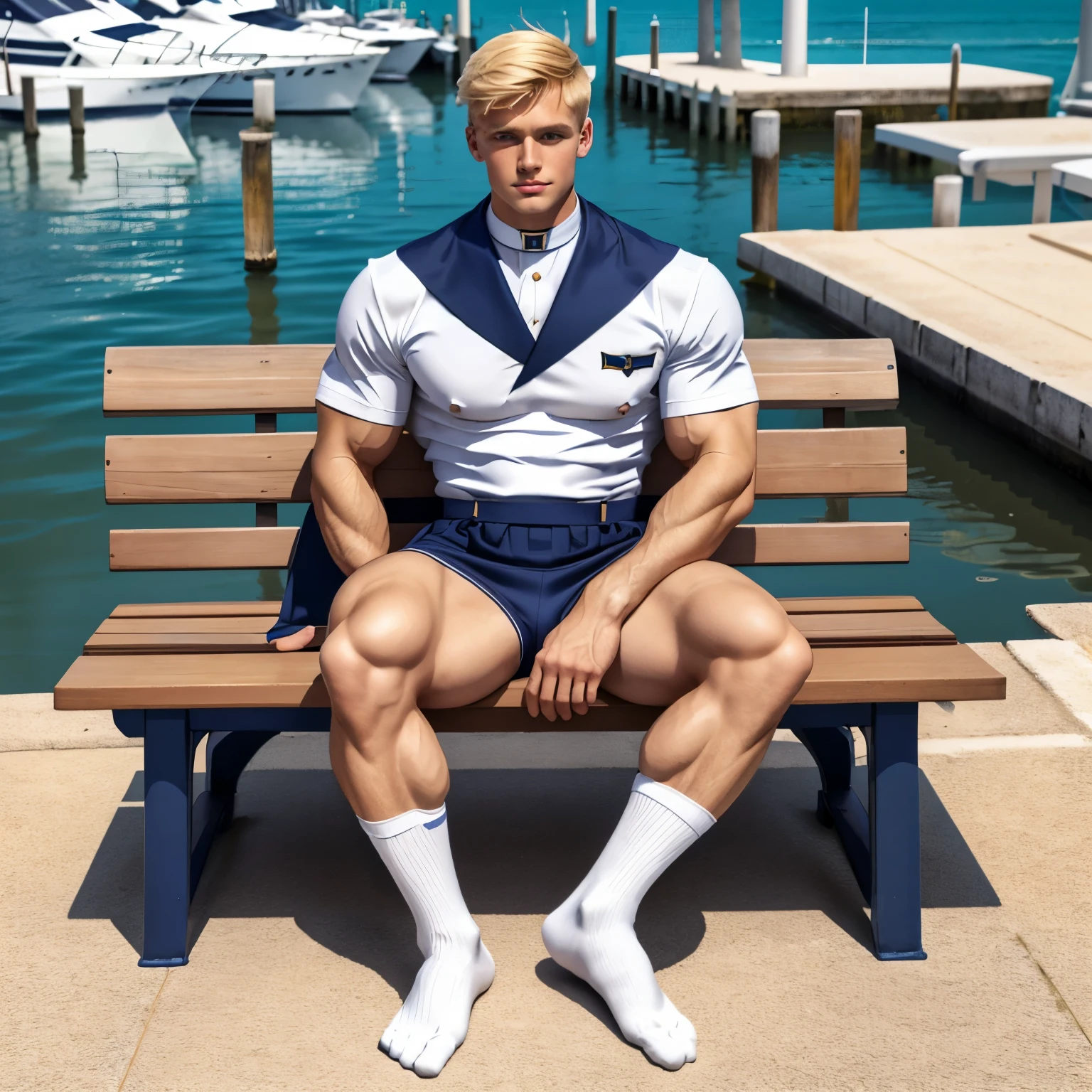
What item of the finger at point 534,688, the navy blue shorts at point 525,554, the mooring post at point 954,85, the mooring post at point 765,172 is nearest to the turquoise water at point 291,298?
the mooring post at point 765,172

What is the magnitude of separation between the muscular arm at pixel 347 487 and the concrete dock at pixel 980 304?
183 inches

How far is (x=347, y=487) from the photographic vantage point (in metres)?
2.90

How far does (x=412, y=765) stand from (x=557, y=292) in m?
0.96

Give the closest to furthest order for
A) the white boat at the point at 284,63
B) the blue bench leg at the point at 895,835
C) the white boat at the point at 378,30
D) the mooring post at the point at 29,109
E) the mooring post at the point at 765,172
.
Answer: the blue bench leg at the point at 895,835 → the mooring post at the point at 765,172 → the mooring post at the point at 29,109 → the white boat at the point at 284,63 → the white boat at the point at 378,30

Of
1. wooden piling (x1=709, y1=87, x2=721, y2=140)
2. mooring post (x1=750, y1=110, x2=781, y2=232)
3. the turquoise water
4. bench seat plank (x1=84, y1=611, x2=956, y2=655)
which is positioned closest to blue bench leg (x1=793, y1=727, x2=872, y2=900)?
bench seat plank (x1=84, y1=611, x2=956, y2=655)

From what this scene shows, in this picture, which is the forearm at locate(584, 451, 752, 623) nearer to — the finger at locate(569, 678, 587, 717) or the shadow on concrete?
the finger at locate(569, 678, 587, 717)

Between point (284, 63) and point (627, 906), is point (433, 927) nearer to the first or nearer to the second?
point (627, 906)

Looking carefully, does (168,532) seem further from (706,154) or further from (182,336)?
(706,154)

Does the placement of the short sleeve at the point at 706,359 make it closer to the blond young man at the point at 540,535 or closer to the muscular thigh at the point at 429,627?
the blond young man at the point at 540,535

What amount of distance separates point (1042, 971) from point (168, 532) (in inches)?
79.3

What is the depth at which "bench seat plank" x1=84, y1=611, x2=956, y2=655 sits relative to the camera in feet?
9.46

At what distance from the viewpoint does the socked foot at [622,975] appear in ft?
7.98

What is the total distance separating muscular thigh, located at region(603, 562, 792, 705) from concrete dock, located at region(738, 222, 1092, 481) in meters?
4.55

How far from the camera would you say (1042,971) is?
105 inches
